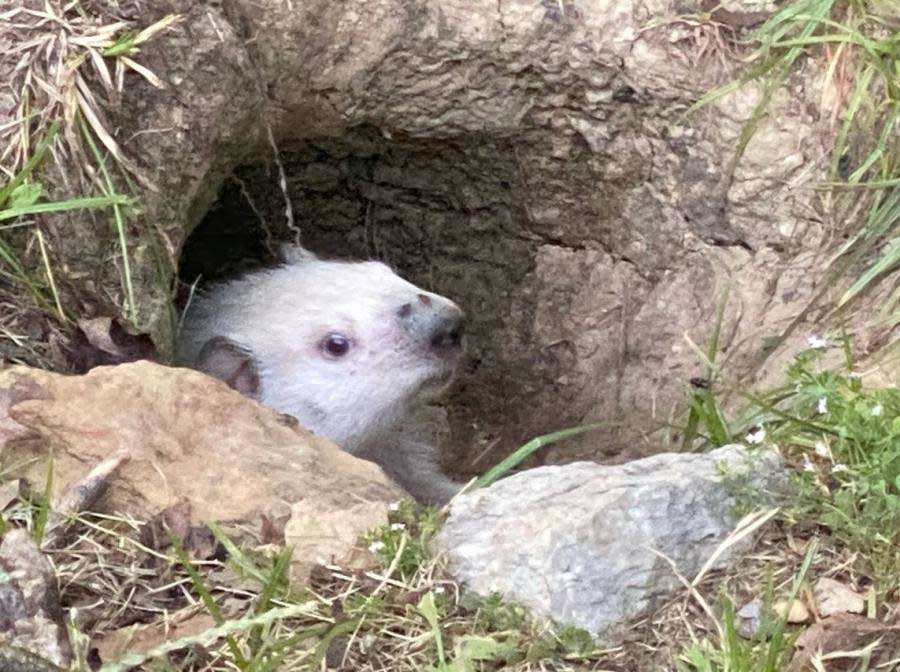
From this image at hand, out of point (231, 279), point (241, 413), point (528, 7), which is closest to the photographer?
point (241, 413)

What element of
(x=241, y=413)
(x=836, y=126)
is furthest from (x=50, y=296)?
(x=836, y=126)

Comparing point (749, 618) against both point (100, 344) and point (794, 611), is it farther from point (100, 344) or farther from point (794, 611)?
point (100, 344)

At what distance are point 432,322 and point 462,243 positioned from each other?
3.99 ft

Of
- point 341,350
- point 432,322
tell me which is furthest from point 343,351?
point 432,322

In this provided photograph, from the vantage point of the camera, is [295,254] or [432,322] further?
[295,254]

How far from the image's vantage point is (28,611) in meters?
2.47

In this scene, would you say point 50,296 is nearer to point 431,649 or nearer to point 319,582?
point 319,582

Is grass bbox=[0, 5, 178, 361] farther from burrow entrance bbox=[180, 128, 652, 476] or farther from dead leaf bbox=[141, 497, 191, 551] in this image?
burrow entrance bbox=[180, 128, 652, 476]

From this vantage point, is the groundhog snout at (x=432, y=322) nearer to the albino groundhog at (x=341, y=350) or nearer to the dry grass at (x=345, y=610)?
the albino groundhog at (x=341, y=350)

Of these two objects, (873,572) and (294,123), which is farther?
(294,123)

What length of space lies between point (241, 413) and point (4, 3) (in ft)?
4.29

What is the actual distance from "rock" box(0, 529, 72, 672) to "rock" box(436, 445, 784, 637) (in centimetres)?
81

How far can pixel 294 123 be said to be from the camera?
4.39 m

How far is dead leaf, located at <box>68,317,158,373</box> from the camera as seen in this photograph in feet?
11.0
